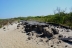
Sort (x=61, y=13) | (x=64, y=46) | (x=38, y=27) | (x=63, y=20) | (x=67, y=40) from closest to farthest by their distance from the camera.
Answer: (x=64, y=46) < (x=67, y=40) < (x=38, y=27) < (x=63, y=20) < (x=61, y=13)

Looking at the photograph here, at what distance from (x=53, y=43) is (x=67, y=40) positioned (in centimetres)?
87

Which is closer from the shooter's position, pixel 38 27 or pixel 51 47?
pixel 51 47

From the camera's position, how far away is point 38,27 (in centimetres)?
1405

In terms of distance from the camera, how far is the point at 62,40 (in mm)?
9984

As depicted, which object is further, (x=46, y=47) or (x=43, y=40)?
(x=43, y=40)

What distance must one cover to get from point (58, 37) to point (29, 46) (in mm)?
2060

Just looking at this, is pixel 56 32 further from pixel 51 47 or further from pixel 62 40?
pixel 51 47

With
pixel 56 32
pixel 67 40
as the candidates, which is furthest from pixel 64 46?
pixel 56 32

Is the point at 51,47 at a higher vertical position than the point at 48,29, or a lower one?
lower

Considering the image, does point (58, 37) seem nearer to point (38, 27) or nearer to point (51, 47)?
point (51, 47)

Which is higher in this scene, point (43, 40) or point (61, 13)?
point (61, 13)

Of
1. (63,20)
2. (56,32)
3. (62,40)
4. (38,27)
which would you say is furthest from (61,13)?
(62,40)

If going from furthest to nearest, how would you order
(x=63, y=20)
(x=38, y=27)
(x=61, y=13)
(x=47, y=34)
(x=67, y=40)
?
(x=61, y=13) < (x=63, y=20) < (x=38, y=27) < (x=47, y=34) < (x=67, y=40)

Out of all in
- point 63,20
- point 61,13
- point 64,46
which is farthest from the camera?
point 61,13
